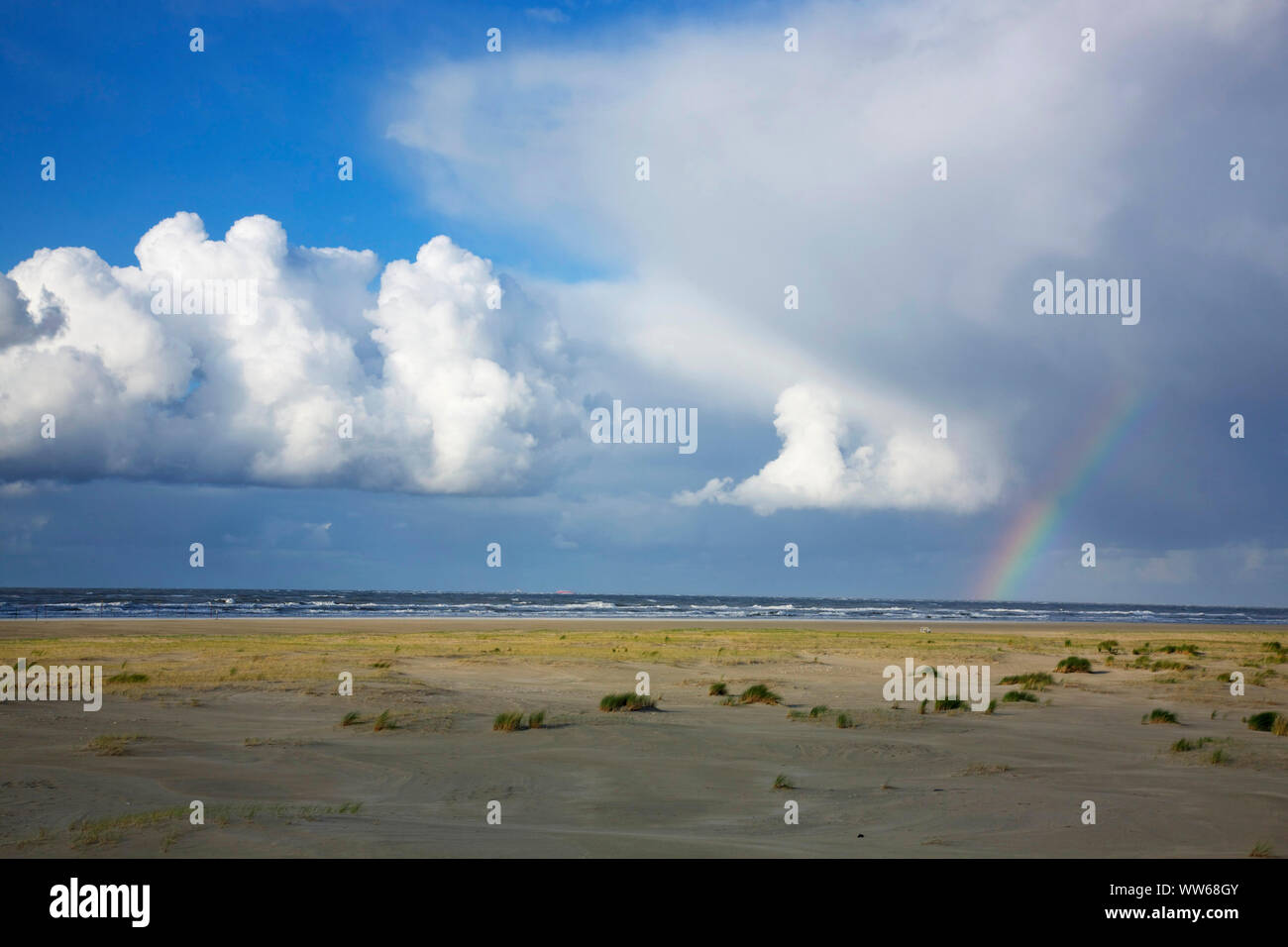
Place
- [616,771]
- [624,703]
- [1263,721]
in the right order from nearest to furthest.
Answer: [616,771] < [1263,721] < [624,703]

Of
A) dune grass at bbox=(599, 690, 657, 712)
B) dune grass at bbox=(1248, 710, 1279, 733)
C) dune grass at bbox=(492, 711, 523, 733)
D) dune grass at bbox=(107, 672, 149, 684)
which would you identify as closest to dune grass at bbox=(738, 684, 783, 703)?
dune grass at bbox=(599, 690, 657, 712)

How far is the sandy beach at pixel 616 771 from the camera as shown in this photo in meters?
10.1

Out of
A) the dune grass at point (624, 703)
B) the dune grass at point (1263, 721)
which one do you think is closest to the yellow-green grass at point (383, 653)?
the dune grass at point (624, 703)

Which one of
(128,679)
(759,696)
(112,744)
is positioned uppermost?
(128,679)

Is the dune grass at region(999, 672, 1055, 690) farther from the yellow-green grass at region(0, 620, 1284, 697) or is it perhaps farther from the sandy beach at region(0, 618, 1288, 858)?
the yellow-green grass at region(0, 620, 1284, 697)

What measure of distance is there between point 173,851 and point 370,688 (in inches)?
588

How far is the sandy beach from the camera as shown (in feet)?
33.1

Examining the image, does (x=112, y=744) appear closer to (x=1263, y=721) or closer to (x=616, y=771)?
(x=616, y=771)

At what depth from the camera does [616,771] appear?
14.4 metres

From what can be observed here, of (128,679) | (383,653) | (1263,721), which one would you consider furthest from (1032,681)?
(128,679)

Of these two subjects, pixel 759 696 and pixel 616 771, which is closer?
pixel 616 771

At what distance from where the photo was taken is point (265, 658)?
105 feet
